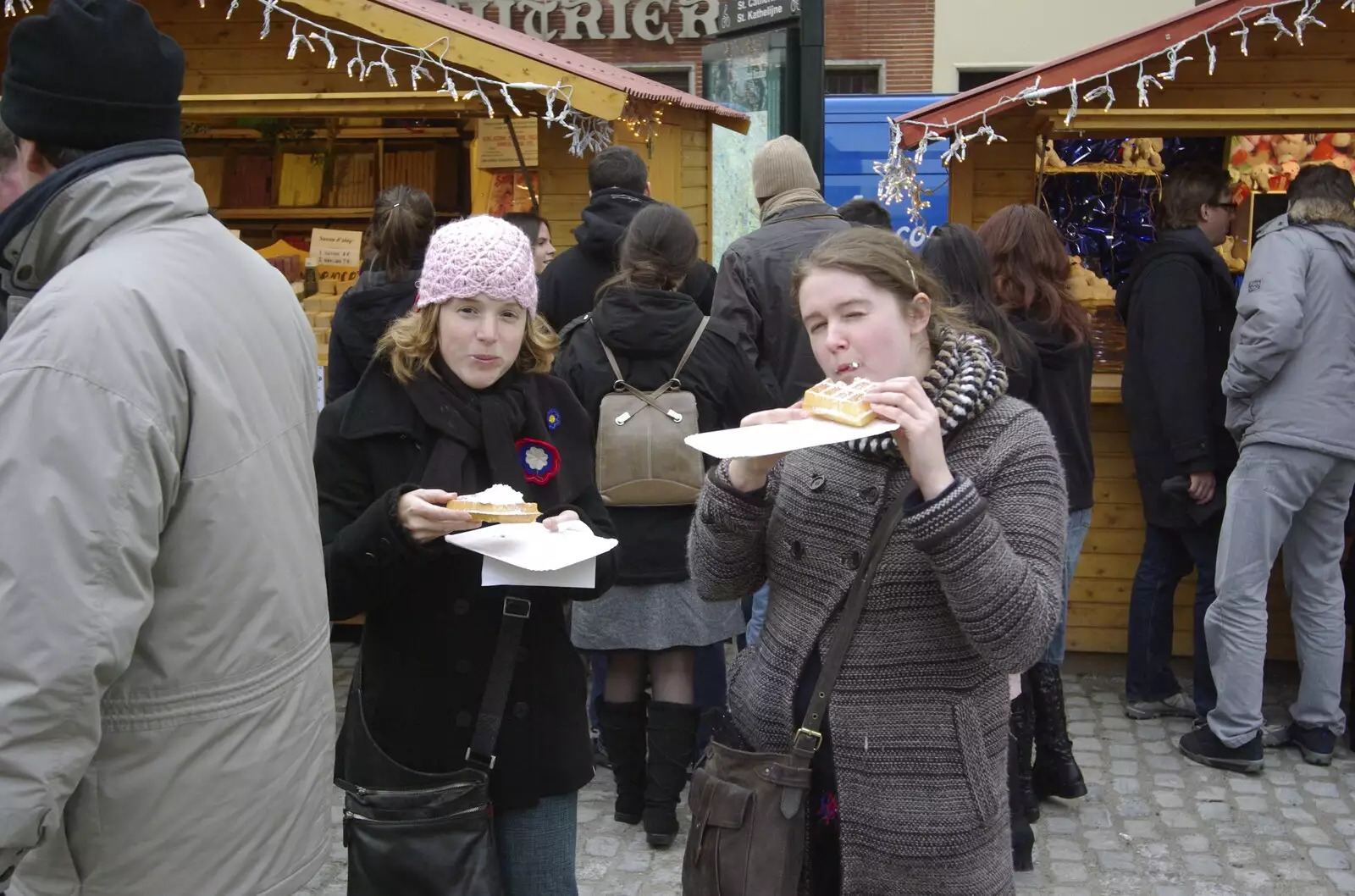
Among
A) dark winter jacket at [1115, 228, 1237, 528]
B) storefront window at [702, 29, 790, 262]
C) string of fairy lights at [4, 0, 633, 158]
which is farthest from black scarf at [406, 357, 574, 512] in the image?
storefront window at [702, 29, 790, 262]

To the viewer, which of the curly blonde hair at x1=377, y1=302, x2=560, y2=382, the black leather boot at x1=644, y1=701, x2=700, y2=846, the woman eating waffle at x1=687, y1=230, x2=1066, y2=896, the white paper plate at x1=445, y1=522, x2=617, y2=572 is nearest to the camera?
the woman eating waffle at x1=687, y1=230, x2=1066, y2=896

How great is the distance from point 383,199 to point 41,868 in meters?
3.95

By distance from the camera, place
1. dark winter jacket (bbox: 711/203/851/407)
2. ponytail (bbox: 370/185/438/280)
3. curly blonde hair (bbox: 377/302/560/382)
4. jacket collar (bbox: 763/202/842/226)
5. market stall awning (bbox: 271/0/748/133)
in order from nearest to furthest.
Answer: curly blonde hair (bbox: 377/302/560/382)
ponytail (bbox: 370/185/438/280)
dark winter jacket (bbox: 711/203/851/407)
jacket collar (bbox: 763/202/842/226)
market stall awning (bbox: 271/0/748/133)

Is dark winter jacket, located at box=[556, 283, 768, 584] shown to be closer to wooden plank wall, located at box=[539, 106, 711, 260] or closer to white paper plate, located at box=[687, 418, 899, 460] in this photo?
white paper plate, located at box=[687, 418, 899, 460]

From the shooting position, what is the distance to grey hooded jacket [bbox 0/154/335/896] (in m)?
1.78

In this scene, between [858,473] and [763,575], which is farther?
[763,575]

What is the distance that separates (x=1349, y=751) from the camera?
19.0 ft

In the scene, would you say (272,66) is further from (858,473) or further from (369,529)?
(858,473)

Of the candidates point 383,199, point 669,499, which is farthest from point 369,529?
point 383,199

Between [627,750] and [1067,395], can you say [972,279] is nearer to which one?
[1067,395]

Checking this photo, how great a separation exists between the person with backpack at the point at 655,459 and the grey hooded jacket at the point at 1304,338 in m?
2.03

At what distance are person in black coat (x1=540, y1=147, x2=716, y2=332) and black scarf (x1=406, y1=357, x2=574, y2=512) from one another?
8.95 ft

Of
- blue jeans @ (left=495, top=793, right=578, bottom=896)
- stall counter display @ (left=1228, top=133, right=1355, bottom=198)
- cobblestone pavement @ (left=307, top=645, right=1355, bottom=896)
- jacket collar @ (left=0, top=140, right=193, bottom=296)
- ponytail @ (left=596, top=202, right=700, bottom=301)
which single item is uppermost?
stall counter display @ (left=1228, top=133, right=1355, bottom=198)

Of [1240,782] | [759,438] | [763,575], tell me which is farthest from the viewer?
[1240,782]
